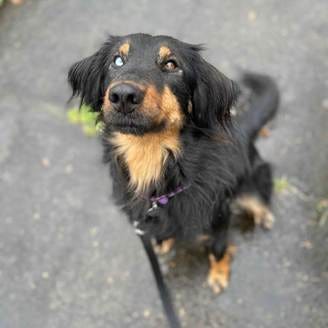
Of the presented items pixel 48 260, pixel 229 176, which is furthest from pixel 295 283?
pixel 48 260

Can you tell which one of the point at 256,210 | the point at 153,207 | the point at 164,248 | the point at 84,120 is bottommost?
the point at 164,248

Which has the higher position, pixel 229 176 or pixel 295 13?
pixel 295 13

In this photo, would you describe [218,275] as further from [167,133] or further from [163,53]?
[163,53]

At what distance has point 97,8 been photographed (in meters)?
5.21

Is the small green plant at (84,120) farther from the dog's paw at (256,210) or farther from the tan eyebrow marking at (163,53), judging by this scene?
the tan eyebrow marking at (163,53)

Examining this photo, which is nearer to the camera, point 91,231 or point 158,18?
point 91,231

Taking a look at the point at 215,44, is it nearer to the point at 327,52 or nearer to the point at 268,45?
the point at 268,45

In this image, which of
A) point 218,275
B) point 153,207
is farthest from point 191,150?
point 218,275

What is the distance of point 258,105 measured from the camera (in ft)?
11.7

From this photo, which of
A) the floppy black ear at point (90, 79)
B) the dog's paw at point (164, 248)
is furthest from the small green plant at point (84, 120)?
the floppy black ear at point (90, 79)

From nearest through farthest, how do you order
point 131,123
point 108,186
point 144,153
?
point 131,123 < point 144,153 < point 108,186

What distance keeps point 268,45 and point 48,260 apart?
10.0ft

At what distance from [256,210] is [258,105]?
824 millimetres

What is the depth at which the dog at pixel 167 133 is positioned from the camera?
2.45 m
